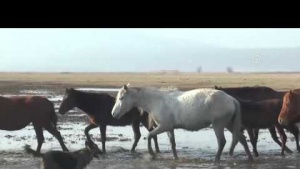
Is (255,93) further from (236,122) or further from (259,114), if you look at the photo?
(236,122)

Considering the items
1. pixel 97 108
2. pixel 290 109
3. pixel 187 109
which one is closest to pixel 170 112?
pixel 187 109

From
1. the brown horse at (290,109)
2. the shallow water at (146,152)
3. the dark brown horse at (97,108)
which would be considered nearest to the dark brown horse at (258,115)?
the brown horse at (290,109)

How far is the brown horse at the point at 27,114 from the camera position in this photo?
1277 cm

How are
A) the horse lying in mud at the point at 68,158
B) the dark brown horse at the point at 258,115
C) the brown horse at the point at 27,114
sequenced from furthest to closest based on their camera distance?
the brown horse at the point at 27,114, the dark brown horse at the point at 258,115, the horse lying in mud at the point at 68,158

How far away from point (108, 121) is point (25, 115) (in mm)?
1909

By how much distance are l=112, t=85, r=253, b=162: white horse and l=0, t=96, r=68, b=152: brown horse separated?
1.63 metres

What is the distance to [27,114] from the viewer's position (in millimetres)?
12836

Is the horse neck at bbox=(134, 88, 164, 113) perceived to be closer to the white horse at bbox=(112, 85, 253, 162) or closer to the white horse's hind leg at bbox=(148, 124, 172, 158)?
the white horse at bbox=(112, 85, 253, 162)

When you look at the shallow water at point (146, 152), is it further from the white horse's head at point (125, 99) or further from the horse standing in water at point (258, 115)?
the white horse's head at point (125, 99)

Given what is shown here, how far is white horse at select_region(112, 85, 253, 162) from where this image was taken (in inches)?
461

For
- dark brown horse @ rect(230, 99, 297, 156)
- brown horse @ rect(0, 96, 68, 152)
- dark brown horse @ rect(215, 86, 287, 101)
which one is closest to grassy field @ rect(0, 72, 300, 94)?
dark brown horse @ rect(215, 86, 287, 101)

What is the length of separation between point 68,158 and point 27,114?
3.79 meters

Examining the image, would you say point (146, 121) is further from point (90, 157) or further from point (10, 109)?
point (90, 157)
